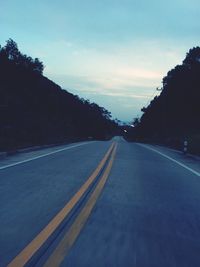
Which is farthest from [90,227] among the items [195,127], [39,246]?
[195,127]

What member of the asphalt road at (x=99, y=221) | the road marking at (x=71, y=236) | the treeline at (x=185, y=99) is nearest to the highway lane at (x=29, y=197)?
the asphalt road at (x=99, y=221)

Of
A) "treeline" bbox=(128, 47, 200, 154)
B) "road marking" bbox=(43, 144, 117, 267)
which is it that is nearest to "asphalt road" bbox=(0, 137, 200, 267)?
"road marking" bbox=(43, 144, 117, 267)

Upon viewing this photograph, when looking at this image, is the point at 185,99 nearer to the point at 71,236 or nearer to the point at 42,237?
the point at 71,236

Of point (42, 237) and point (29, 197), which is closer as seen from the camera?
point (42, 237)

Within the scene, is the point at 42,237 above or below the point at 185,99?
below

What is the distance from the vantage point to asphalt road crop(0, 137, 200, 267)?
6496 mm

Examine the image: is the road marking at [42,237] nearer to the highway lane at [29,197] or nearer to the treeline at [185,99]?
the highway lane at [29,197]

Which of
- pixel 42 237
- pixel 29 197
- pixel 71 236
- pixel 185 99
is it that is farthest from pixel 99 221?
pixel 185 99

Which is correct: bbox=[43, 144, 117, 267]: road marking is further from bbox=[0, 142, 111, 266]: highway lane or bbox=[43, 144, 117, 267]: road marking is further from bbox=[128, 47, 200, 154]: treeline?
bbox=[128, 47, 200, 154]: treeline

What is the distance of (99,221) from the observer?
28.9 ft

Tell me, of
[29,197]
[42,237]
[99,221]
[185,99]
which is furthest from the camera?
[185,99]

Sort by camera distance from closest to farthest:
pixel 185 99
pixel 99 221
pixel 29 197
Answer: pixel 99 221, pixel 29 197, pixel 185 99

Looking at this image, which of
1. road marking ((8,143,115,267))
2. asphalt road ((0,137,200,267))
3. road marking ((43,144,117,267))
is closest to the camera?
road marking ((8,143,115,267))

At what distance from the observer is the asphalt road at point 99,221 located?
6.50 metres
